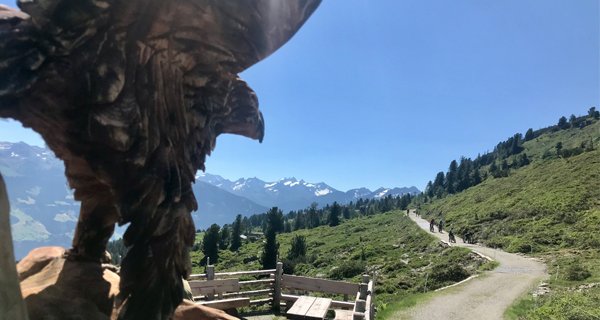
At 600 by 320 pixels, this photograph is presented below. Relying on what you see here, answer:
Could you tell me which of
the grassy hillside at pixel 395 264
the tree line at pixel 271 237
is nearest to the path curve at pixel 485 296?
the grassy hillside at pixel 395 264

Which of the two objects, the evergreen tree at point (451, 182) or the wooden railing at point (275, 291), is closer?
the wooden railing at point (275, 291)

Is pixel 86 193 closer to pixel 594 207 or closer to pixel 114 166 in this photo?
pixel 114 166

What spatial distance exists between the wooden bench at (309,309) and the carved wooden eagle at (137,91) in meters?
3.47

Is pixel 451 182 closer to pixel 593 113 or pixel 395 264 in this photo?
pixel 593 113

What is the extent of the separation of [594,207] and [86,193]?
45.8 m

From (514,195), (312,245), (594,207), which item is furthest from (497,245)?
(312,245)

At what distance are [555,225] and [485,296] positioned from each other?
983 inches

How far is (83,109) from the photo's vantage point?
505 centimetres

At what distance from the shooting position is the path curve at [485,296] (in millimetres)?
15816

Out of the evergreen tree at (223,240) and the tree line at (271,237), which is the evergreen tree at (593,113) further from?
the evergreen tree at (223,240)

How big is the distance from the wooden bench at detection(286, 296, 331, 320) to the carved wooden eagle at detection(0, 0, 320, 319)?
3.47 metres

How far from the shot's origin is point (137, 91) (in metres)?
5.36

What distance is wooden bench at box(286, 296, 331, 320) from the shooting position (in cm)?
848

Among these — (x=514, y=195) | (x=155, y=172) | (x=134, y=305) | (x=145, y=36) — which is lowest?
(x=134, y=305)
